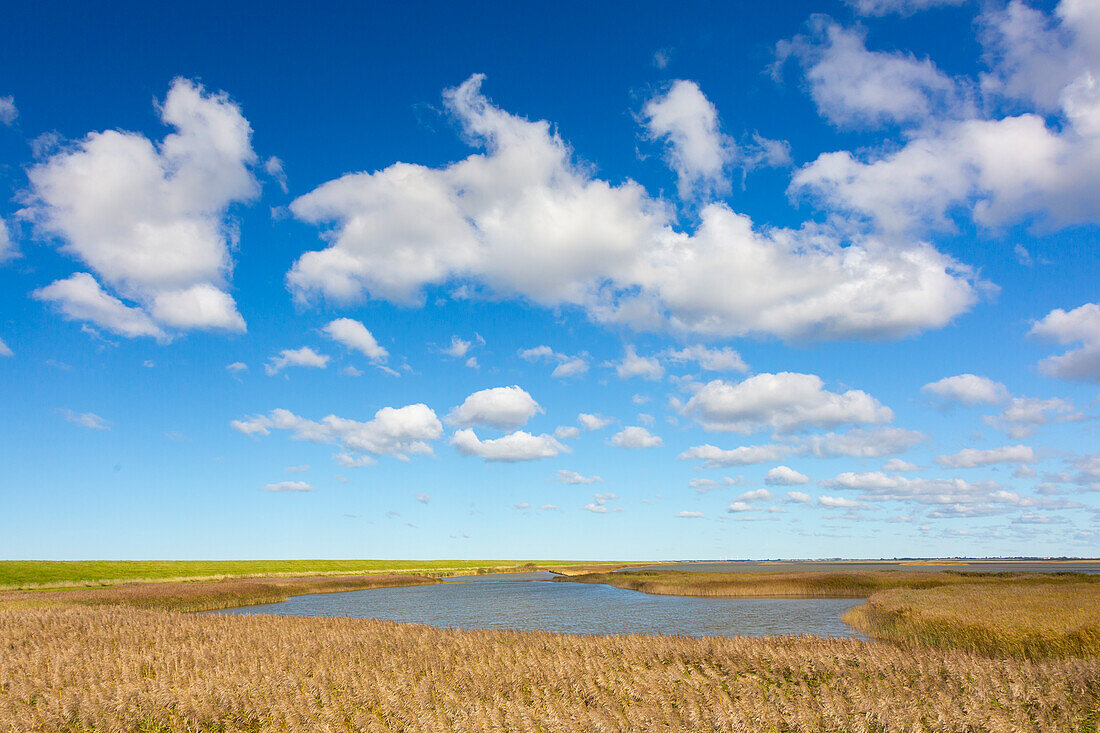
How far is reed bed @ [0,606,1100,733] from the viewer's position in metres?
12.4

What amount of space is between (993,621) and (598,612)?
86.6ft

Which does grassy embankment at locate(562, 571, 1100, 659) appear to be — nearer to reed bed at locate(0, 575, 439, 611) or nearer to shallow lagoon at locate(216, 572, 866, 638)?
shallow lagoon at locate(216, 572, 866, 638)

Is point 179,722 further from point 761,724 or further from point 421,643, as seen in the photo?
point 761,724

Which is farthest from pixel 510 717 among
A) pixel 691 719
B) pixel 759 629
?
pixel 759 629

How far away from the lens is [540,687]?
15.9 metres

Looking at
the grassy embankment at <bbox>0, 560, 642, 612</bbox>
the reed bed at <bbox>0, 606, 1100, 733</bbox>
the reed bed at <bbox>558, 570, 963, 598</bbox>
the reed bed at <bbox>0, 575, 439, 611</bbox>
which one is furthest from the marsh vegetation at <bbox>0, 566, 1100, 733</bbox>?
the reed bed at <bbox>558, 570, 963, 598</bbox>

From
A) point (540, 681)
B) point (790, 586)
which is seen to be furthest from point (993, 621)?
point (790, 586)

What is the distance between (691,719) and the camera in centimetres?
1232

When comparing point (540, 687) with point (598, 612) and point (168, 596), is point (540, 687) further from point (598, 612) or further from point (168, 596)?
point (168, 596)

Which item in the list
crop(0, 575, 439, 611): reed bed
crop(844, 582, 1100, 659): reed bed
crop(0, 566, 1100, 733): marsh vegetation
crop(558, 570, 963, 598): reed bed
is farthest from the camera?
crop(558, 570, 963, 598): reed bed

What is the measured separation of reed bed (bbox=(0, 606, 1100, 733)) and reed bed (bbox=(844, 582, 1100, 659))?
19.9 ft

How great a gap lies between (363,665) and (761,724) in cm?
1150

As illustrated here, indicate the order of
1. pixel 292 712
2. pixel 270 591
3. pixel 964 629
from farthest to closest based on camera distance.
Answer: pixel 270 591 < pixel 964 629 < pixel 292 712

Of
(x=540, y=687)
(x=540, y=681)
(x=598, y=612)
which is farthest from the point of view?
(x=598, y=612)
